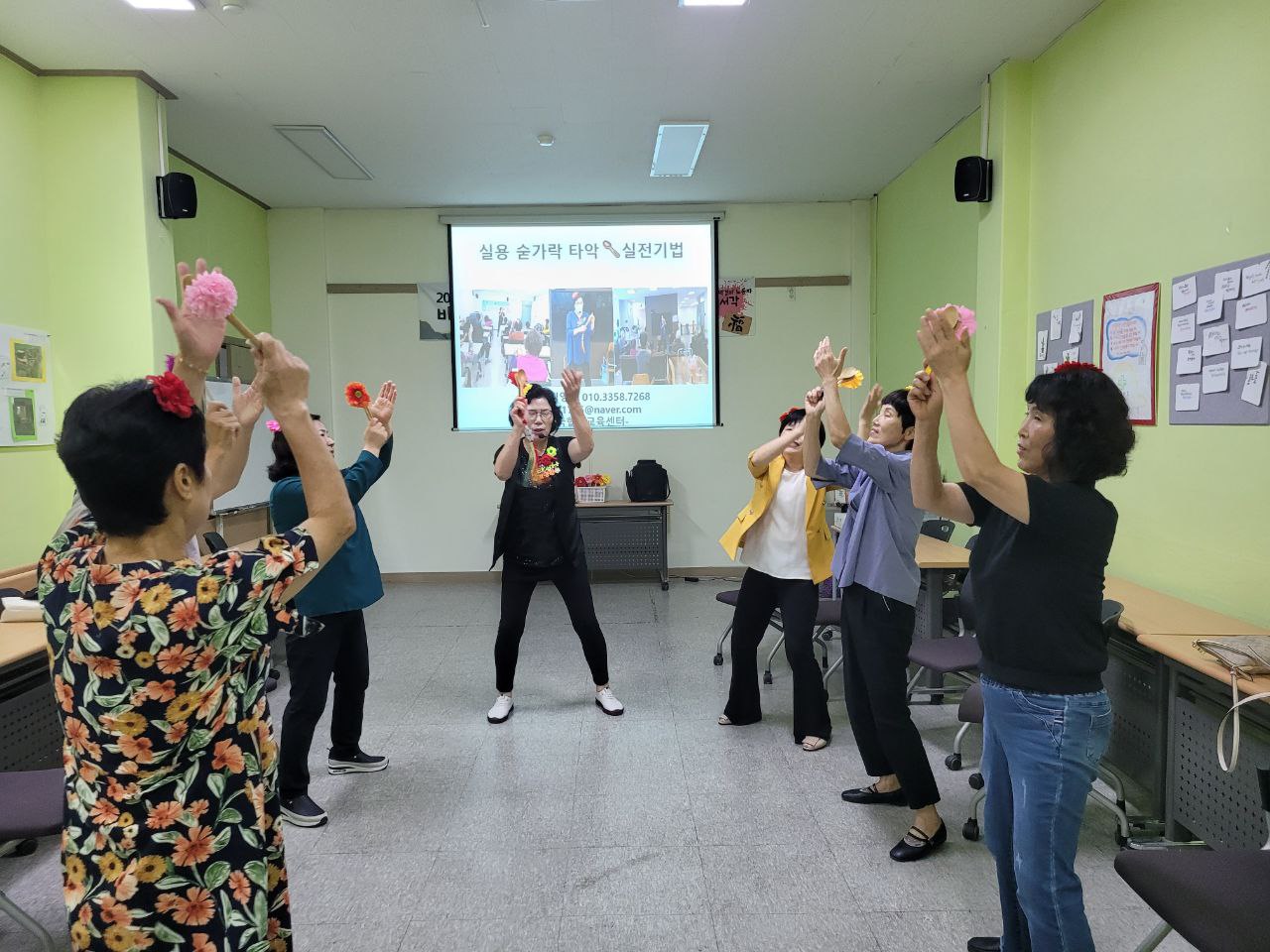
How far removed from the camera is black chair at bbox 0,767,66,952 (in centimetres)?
186

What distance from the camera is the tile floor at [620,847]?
2123 millimetres

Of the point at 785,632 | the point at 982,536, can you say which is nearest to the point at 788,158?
the point at 785,632

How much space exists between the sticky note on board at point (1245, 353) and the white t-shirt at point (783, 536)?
1.61 metres

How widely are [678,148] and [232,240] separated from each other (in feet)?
12.1

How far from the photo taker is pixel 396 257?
267 inches

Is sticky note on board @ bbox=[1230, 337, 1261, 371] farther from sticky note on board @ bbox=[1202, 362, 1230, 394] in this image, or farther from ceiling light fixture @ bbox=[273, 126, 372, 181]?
ceiling light fixture @ bbox=[273, 126, 372, 181]

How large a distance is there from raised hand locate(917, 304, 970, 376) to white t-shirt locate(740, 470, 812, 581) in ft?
5.76

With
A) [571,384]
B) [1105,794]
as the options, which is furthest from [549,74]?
[1105,794]

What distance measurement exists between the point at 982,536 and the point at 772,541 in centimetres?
166

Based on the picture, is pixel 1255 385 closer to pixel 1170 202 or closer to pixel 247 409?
pixel 1170 202

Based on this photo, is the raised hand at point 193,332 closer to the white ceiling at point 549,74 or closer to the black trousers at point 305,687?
the black trousers at point 305,687

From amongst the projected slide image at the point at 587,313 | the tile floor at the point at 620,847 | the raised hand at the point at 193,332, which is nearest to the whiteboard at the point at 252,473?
the projected slide image at the point at 587,313

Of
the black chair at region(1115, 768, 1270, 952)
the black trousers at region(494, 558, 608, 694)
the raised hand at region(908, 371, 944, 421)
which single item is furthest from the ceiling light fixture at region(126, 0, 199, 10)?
the black chair at region(1115, 768, 1270, 952)

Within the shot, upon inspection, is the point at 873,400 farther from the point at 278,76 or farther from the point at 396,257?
the point at 396,257
